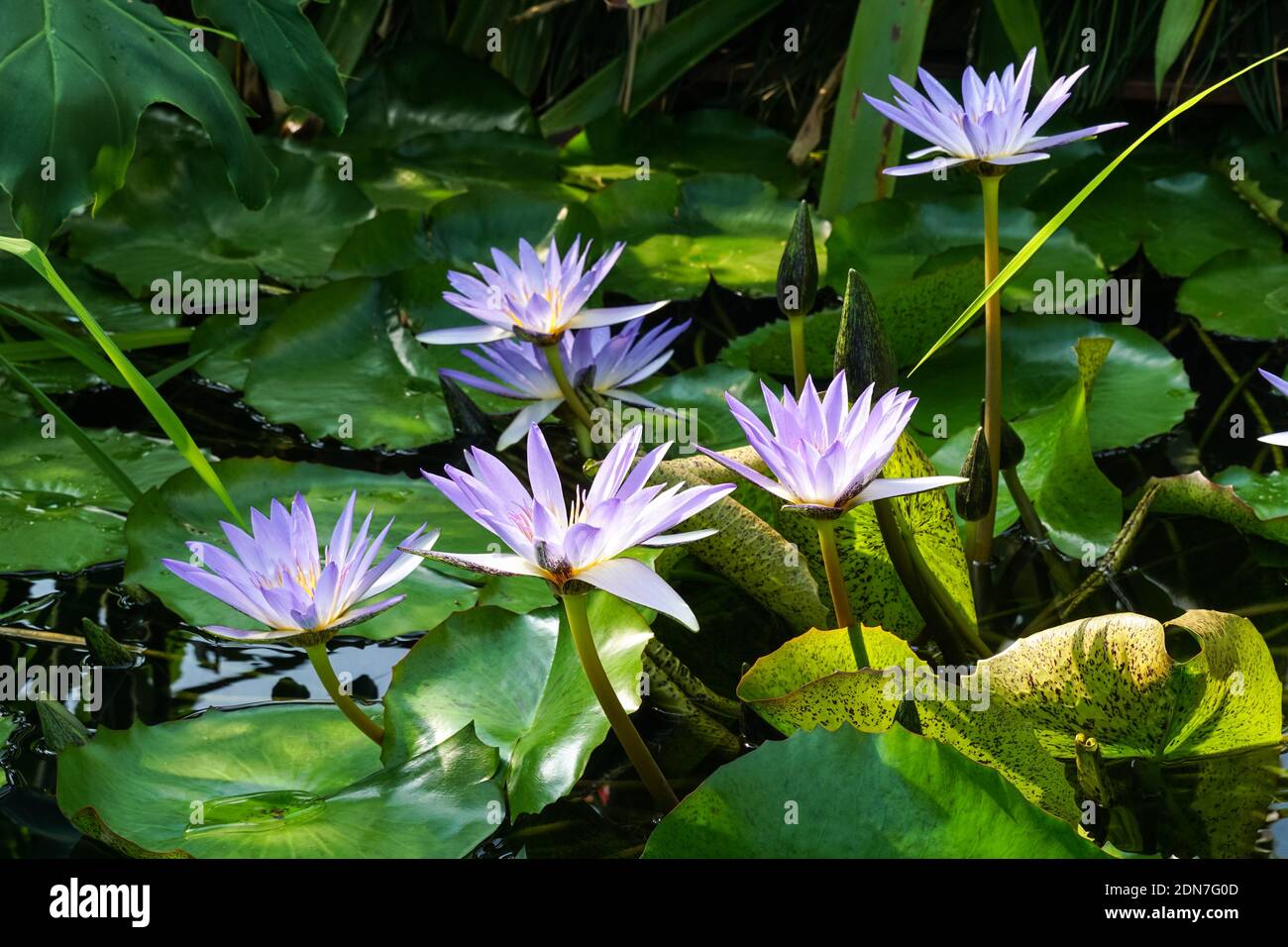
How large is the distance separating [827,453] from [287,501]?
2.82 feet

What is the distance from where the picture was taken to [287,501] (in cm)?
153

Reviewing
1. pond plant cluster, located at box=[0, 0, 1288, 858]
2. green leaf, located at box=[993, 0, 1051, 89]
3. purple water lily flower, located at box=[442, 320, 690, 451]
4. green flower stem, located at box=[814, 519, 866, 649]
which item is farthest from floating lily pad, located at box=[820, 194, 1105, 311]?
green flower stem, located at box=[814, 519, 866, 649]

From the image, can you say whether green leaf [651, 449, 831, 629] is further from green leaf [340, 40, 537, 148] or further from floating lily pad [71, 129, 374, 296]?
green leaf [340, 40, 537, 148]

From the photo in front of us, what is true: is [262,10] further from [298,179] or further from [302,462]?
[298,179]

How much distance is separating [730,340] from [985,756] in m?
1.13

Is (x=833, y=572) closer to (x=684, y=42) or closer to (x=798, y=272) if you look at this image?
(x=798, y=272)

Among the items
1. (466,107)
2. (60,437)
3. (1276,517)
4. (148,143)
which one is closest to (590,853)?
(1276,517)

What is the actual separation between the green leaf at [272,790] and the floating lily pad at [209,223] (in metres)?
1.20

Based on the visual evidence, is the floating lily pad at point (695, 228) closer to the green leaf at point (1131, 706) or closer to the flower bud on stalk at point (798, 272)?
the flower bud on stalk at point (798, 272)

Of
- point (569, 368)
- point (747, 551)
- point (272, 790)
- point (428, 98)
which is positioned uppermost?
point (428, 98)

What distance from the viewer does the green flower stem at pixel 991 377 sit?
1.27m

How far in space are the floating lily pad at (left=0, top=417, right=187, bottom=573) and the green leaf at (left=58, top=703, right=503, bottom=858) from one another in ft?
1.38

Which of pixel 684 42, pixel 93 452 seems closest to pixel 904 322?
pixel 93 452
